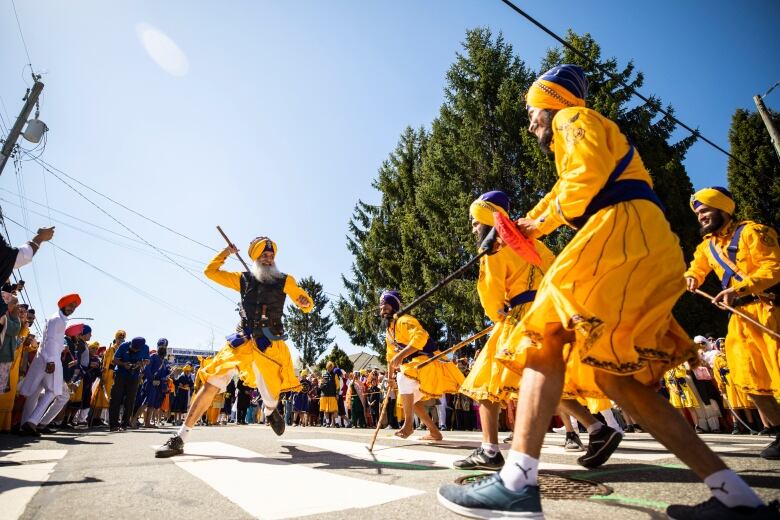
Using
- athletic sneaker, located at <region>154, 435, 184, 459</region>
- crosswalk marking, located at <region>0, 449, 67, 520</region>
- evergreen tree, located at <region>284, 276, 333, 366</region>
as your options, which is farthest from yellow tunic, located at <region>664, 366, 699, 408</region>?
evergreen tree, located at <region>284, 276, 333, 366</region>

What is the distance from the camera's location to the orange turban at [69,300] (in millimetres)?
7496

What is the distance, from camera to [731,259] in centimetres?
368

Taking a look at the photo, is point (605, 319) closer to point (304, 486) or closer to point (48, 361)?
point (304, 486)

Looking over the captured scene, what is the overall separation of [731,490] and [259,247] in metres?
4.80

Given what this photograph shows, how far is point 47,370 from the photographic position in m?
7.40

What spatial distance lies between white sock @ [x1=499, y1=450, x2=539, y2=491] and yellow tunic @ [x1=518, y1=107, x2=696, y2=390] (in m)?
0.43

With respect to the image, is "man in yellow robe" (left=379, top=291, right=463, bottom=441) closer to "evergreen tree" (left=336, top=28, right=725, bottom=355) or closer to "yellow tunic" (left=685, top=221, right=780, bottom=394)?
"yellow tunic" (left=685, top=221, right=780, bottom=394)

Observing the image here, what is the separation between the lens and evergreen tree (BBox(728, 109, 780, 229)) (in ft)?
78.2

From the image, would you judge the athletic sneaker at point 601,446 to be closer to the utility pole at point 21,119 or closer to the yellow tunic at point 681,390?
the yellow tunic at point 681,390

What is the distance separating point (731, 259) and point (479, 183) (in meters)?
16.0

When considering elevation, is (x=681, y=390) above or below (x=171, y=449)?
above

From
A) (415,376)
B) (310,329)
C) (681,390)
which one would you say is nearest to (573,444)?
(415,376)

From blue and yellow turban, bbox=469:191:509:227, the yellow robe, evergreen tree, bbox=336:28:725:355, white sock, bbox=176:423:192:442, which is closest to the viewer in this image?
blue and yellow turban, bbox=469:191:509:227

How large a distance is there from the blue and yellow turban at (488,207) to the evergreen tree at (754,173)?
25867 mm
